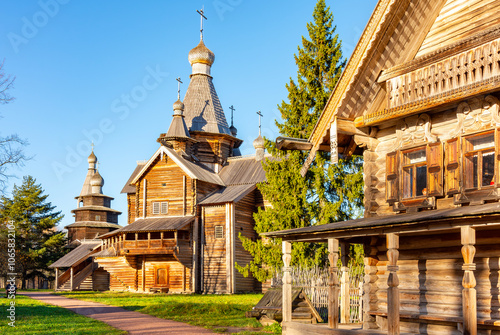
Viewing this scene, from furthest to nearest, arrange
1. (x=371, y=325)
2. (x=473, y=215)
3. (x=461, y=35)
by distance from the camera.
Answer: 1. (x=371, y=325)
2. (x=461, y=35)
3. (x=473, y=215)

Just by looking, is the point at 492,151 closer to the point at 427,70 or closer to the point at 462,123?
the point at 462,123

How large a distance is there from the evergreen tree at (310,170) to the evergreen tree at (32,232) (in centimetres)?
4640

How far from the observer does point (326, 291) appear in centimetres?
1877

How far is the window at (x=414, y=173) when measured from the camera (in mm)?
12836

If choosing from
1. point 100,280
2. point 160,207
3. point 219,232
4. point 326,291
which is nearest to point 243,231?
point 219,232

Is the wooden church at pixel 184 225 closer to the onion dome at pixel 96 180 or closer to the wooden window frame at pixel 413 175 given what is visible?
the onion dome at pixel 96 180

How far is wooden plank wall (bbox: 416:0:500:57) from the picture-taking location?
12328 millimetres

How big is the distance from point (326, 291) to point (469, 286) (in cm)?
921

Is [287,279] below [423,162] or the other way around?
below

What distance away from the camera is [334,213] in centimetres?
2277

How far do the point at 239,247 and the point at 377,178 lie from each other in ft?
A: 87.3

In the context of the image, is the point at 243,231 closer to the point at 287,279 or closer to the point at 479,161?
the point at 287,279

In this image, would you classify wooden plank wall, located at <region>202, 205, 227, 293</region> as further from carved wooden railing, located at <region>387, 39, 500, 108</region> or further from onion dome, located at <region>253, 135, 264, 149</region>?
carved wooden railing, located at <region>387, 39, 500, 108</region>

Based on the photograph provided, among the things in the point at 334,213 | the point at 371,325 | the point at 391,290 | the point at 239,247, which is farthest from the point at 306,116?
the point at 239,247
